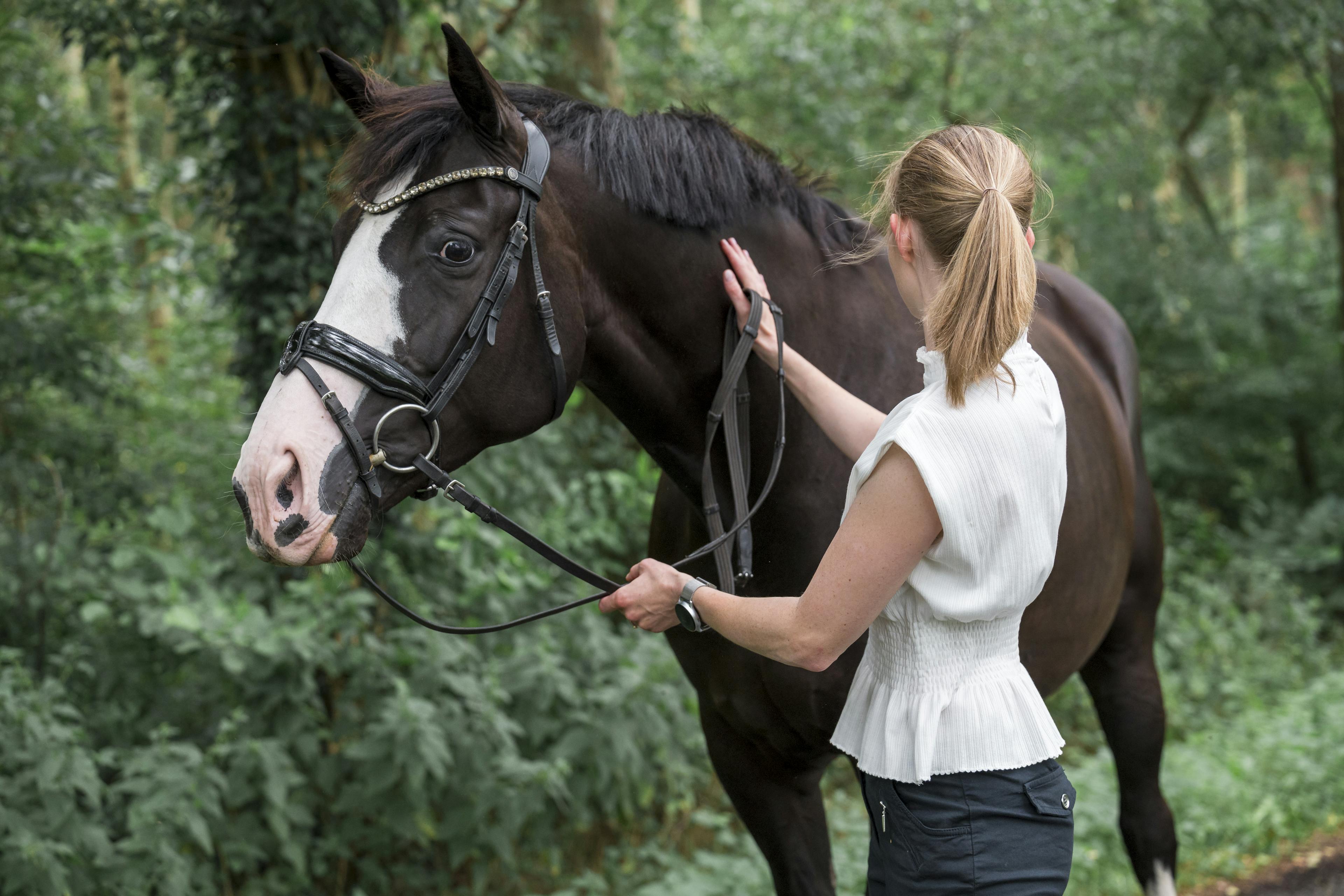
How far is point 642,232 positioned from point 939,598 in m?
0.96

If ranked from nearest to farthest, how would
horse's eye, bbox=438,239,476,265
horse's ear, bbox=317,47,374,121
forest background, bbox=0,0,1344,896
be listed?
horse's eye, bbox=438,239,476,265
horse's ear, bbox=317,47,374,121
forest background, bbox=0,0,1344,896

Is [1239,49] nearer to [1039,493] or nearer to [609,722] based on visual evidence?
[609,722]

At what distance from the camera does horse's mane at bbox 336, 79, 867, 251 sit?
1.89 metres

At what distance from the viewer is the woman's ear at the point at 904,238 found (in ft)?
5.46

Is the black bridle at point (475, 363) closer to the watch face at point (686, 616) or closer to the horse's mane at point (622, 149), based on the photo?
the horse's mane at point (622, 149)

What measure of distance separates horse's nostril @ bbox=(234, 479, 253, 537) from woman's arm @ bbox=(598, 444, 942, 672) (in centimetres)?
75

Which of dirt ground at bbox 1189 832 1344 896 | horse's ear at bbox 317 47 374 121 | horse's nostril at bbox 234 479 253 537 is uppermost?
horse's ear at bbox 317 47 374 121

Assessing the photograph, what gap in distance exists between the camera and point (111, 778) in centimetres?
375

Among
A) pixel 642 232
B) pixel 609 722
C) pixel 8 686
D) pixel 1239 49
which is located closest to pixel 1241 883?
pixel 609 722

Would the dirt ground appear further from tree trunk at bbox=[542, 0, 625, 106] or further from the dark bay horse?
tree trunk at bbox=[542, 0, 625, 106]

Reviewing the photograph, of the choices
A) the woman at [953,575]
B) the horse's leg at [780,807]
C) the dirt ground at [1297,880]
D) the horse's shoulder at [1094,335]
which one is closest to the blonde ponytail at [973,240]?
the woman at [953,575]

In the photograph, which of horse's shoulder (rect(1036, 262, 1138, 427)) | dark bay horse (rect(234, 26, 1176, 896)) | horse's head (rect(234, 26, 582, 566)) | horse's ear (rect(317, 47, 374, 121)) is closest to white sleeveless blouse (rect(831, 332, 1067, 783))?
dark bay horse (rect(234, 26, 1176, 896))

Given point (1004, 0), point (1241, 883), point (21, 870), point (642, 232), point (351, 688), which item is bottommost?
point (1241, 883)

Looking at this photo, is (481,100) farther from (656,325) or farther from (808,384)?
(808,384)
